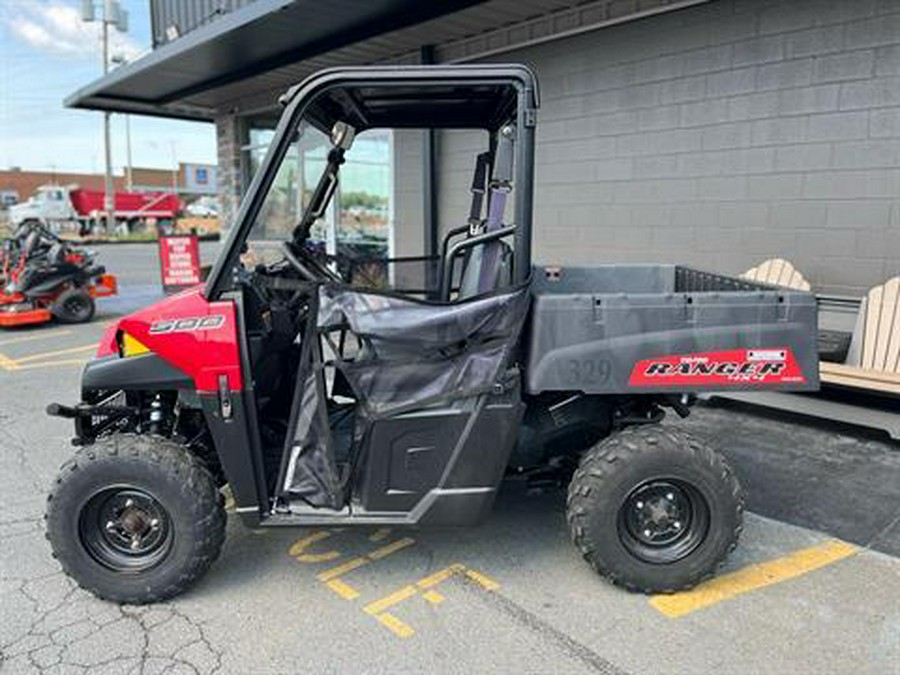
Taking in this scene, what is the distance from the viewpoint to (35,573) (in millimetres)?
3234

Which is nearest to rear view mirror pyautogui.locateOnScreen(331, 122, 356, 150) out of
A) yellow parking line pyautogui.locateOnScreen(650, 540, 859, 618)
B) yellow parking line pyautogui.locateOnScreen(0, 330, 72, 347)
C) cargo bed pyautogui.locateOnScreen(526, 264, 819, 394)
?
cargo bed pyautogui.locateOnScreen(526, 264, 819, 394)

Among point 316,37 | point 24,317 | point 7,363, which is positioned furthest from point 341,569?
point 24,317

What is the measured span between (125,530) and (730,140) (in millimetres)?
5649

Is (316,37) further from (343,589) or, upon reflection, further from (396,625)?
(396,625)

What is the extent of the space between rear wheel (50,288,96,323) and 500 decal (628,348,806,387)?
950 centimetres

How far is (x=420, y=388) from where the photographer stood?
2912 millimetres

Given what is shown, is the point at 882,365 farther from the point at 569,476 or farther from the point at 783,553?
the point at 569,476

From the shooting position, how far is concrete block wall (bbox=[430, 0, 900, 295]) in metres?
5.39

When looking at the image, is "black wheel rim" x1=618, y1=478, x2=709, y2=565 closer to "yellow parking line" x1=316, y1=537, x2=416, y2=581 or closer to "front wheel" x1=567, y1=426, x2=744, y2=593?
"front wheel" x1=567, y1=426, x2=744, y2=593

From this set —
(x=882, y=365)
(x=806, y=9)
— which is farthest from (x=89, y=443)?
(x=806, y=9)

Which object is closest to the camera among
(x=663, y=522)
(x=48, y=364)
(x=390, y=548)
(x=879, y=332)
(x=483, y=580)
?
Result: (x=663, y=522)

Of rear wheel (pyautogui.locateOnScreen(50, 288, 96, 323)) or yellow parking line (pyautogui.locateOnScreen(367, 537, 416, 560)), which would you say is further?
rear wheel (pyautogui.locateOnScreen(50, 288, 96, 323))

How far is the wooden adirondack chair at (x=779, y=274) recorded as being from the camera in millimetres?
5637

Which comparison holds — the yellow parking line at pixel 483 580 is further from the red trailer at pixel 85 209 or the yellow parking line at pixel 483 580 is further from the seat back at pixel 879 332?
the red trailer at pixel 85 209
